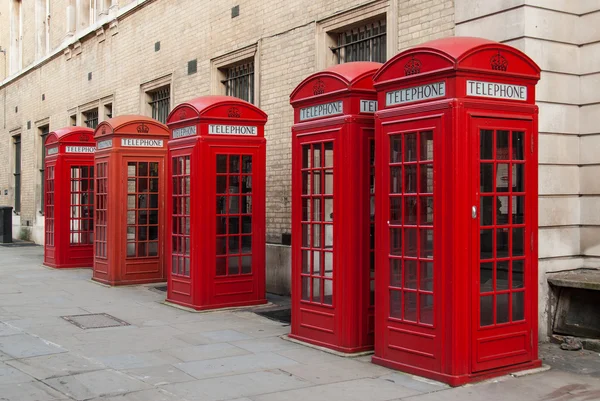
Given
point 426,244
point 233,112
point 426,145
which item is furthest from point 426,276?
point 233,112

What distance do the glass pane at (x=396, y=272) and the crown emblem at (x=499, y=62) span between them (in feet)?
→ 6.25

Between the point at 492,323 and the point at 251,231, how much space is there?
185 inches

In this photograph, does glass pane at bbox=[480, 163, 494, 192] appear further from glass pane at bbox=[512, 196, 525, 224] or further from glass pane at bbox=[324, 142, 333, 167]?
glass pane at bbox=[324, 142, 333, 167]

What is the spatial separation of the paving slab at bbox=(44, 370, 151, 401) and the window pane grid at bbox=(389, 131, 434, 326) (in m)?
2.38

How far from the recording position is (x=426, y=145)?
638cm

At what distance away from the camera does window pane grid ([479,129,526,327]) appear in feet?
20.7

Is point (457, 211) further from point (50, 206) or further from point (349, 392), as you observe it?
point (50, 206)

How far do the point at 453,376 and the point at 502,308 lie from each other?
806 millimetres

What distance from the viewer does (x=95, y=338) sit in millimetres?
8188

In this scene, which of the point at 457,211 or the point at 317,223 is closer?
the point at 457,211

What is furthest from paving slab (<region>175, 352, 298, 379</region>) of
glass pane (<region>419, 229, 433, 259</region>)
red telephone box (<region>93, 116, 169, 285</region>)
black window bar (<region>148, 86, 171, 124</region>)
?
black window bar (<region>148, 86, 171, 124</region>)

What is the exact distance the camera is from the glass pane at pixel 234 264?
10281 mm

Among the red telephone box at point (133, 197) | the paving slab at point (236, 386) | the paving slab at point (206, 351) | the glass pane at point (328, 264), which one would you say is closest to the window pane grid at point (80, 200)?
the red telephone box at point (133, 197)

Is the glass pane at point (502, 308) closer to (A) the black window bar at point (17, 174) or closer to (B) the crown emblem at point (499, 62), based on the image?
(B) the crown emblem at point (499, 62)
